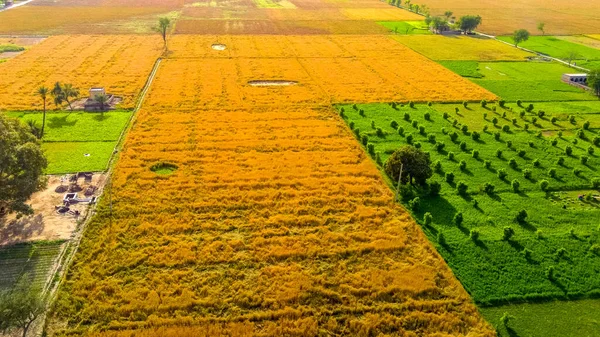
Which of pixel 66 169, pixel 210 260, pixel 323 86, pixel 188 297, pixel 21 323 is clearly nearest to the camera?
pixel 21 323

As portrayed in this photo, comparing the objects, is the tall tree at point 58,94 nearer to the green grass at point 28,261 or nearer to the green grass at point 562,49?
the green grass at point 28,261

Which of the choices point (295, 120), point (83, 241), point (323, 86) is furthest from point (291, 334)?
point (323, 86)

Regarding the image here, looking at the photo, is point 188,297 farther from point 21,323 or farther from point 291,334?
point 21,323

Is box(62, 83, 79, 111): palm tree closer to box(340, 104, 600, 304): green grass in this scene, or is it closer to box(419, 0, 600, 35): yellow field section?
box(340, 104, 600, 304): green grass

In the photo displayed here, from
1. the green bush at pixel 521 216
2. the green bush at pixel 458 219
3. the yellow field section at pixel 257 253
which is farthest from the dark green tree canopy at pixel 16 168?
the green bush at pixel 521 216

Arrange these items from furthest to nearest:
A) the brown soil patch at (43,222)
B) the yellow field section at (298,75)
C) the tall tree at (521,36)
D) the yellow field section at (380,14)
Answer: the yellow field section at (380,14) < the tall tree at (521,36) < the yellow field section at (298,75) < the brown soil patch at (43,222)

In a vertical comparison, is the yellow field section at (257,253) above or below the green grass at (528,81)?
below

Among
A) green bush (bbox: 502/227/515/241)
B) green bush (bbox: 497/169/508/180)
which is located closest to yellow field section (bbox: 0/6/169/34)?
green bush (bbox: 497/169/508/180)
